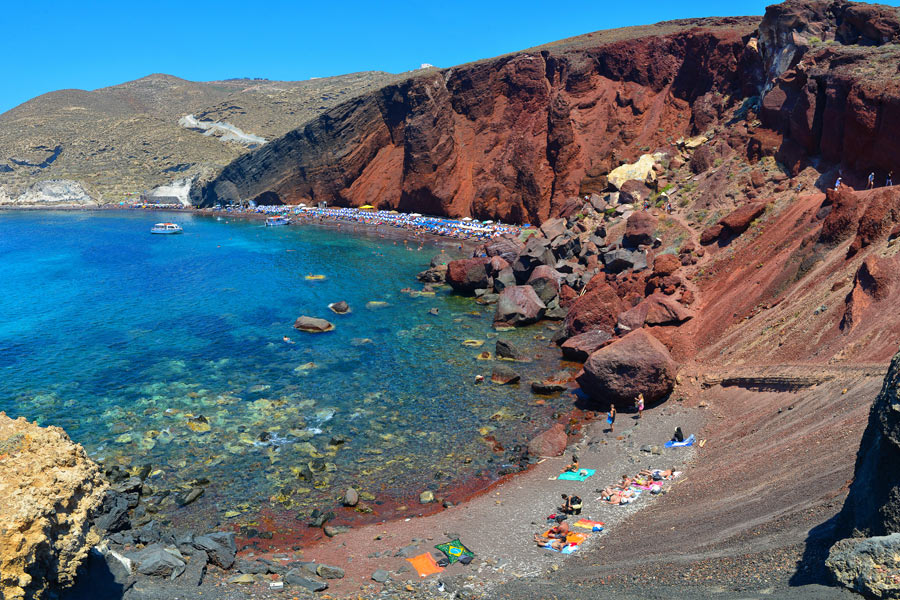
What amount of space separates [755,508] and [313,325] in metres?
32.4

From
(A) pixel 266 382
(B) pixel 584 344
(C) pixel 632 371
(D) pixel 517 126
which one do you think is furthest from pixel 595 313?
(D) pixel 517 126

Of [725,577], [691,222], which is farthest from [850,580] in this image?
[691,222]

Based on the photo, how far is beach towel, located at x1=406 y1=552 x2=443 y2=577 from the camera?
17.4m

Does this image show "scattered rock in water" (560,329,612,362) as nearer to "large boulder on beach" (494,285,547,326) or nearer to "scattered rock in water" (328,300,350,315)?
"large boulder on beach" (494,285,547,326)

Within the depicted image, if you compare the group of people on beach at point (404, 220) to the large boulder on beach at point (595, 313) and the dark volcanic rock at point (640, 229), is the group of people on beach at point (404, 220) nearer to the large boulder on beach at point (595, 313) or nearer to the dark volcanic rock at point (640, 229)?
the dark volcanic rock at point (640, 229)

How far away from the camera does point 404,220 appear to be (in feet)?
298

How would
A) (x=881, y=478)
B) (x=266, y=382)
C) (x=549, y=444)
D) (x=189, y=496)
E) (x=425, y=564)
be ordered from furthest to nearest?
(x=266, y=382) < (x=549, y=444) < (x=189, y=496) < (x=425, y=564) < (x=881, y=478)

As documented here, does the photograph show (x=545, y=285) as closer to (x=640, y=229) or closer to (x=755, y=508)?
(x=640, y=229)

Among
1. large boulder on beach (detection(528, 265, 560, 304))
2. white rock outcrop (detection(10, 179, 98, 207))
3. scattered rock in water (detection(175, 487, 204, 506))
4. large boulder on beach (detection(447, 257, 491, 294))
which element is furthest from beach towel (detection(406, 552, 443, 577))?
white rock outcrop (detection(10, 179, 98, 207))

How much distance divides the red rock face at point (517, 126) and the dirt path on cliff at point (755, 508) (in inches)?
1652

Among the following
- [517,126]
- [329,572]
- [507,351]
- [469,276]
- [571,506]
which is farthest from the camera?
[517,126]

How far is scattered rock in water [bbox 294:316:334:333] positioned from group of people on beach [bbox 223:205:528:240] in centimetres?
3601

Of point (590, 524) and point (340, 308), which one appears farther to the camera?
point (340, 308)

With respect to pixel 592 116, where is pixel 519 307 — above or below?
below
